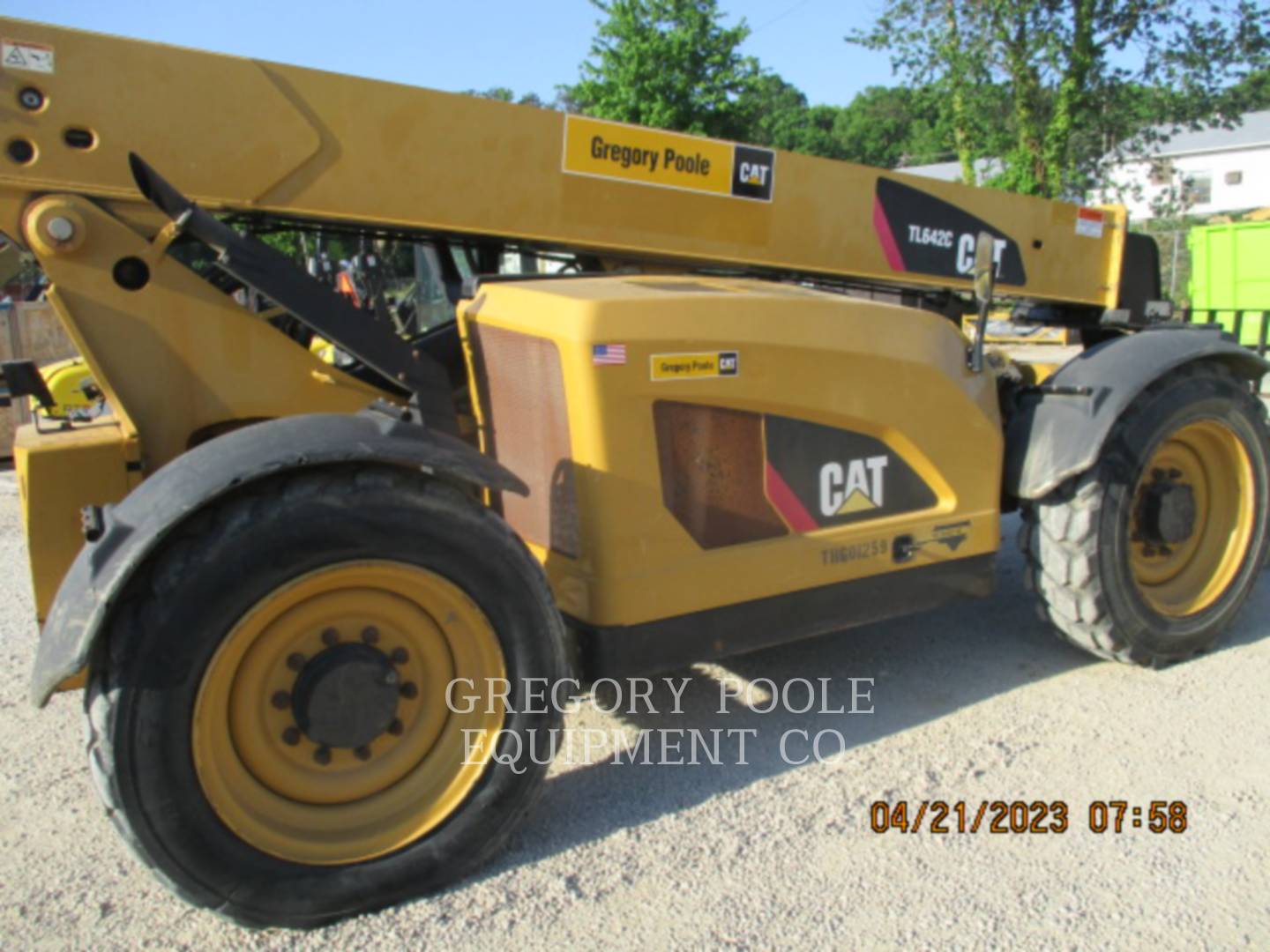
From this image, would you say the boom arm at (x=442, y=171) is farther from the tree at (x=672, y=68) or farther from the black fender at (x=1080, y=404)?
the tree at (x=672, y=68)

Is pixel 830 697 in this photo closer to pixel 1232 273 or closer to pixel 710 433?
pixel 710 433

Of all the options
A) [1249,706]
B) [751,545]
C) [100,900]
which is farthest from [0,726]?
[1249,706]

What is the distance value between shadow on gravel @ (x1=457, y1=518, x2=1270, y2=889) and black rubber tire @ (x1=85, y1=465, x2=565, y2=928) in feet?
1.13

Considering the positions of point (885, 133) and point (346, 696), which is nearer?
point (346, 696)

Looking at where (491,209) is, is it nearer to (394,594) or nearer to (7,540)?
(394,594)

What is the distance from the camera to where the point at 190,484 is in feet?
7.80

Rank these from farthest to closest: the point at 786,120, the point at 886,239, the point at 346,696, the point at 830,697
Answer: the point at 786,120
the point at 886,239
the point at 830,697
the point at 346,696

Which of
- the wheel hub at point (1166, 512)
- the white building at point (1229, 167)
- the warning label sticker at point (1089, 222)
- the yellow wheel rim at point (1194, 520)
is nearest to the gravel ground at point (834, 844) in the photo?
the yellow wheel rim at point (1194, 520)

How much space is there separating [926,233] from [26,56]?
10.8ft

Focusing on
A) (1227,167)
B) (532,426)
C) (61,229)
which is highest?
(1227,167)

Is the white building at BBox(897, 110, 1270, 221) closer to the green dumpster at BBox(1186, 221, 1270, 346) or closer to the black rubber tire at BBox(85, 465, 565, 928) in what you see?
the green dumpster at BBox(1186, 221, 1270, 346)

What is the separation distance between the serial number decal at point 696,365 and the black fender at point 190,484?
0.65 metres

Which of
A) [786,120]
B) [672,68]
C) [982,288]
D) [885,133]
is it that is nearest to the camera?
[982,288]

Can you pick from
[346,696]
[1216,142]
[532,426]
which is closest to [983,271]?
[532,426]
